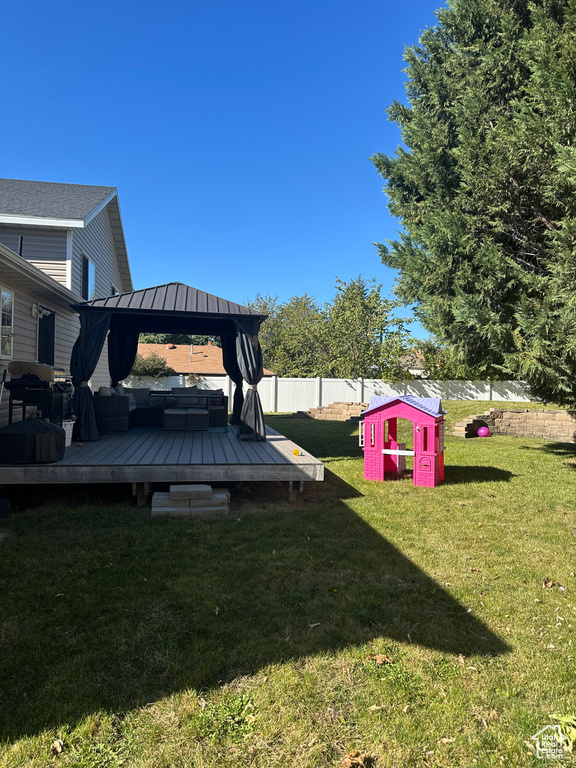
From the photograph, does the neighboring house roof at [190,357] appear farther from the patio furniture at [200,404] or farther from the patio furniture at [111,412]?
the patio furniture at [111,412]

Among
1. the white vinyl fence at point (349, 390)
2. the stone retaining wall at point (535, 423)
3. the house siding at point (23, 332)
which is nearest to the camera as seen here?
the house siding at point (23, 332)

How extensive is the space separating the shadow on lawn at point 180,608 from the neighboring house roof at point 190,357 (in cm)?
2412

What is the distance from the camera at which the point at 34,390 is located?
7328mm

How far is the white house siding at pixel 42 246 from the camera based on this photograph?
10.2 m

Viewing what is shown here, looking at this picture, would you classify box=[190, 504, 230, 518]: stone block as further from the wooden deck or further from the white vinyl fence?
the white vinyl fence

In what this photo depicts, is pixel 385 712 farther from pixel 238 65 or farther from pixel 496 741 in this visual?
pixel 238 65

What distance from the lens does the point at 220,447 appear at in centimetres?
719

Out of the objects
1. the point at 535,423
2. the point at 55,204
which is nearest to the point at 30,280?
the point at 55,204

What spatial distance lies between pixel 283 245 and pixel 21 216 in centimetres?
3307

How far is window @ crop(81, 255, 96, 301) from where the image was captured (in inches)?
457

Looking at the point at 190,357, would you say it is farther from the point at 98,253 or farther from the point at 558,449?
the point at 558,449

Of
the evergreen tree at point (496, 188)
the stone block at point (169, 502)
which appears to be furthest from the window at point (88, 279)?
the stone block at point (169, 502)

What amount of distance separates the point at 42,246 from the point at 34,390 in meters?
4.76

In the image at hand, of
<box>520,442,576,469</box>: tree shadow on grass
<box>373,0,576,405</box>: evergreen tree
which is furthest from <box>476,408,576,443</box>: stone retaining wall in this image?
<box>373,0,576,405</box>: evergreen tree
